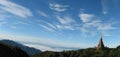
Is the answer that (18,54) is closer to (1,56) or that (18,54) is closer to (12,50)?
(12,50)

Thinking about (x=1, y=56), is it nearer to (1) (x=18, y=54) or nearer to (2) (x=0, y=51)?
(2) (x=0, y=51)

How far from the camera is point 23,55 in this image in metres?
71.2

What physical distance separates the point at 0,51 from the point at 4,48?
115 inches

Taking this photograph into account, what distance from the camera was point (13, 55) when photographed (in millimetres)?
66125

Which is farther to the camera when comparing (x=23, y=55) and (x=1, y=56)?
(x=23, y=55)

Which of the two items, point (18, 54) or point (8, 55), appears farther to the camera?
point (18, 54)

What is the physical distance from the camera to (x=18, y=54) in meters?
69.2

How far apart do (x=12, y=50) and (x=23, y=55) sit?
4.27 metres

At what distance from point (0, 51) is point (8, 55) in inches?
103

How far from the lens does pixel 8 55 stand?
212 feet

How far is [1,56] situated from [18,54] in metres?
7.70

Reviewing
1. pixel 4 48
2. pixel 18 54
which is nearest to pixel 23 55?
pixel 18 54

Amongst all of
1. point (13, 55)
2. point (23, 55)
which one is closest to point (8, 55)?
point (13, 55)

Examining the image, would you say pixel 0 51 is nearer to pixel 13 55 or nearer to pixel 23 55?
pixel 13 55
